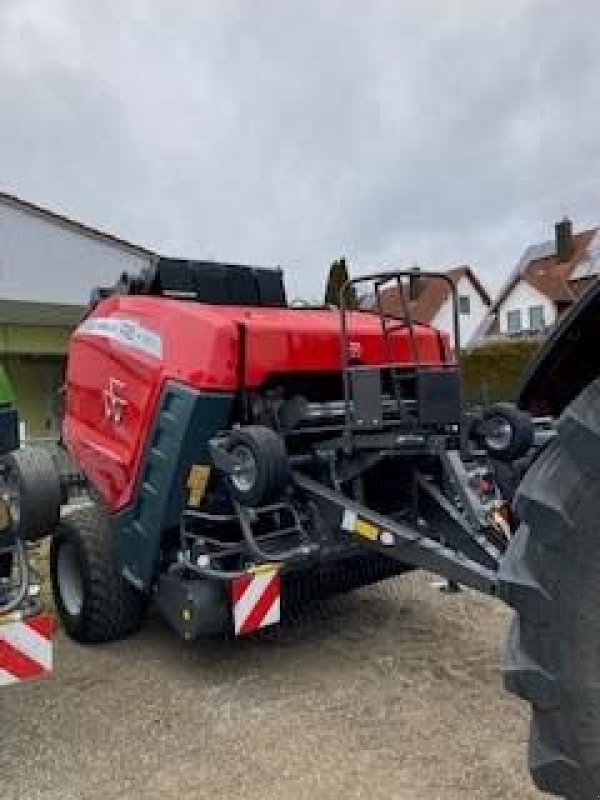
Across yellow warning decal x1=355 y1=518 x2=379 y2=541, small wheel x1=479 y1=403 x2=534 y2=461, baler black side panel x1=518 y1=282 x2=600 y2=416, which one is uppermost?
baler black side panel x1=518 y1=282 x2=600 y2=416

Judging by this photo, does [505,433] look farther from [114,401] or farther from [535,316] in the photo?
[535,316]

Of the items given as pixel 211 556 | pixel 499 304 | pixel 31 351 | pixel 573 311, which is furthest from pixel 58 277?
pixel 499 304

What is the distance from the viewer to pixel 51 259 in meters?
20.5

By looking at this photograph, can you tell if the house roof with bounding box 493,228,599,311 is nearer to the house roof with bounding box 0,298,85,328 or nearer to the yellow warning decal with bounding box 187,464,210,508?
the house roof with bounding box 0,298,85,328

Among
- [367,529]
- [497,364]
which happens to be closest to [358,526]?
[367,529]

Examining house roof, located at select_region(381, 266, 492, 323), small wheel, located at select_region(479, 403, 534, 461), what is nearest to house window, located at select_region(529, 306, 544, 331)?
house roof, located at select_region(381, 266, 492, 323)

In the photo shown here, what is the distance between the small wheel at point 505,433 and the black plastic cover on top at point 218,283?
1.61 metres

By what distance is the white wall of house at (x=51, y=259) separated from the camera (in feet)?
65.5

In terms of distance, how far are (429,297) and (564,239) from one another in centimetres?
1575

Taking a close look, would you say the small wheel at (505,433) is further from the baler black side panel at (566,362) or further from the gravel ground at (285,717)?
the baler black side panel at (566,362)

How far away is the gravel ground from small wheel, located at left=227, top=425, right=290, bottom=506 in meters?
1.01

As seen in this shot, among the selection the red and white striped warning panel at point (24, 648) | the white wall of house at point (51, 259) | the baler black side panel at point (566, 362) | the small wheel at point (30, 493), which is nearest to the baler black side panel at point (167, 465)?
the small wheel at point (30, 493)

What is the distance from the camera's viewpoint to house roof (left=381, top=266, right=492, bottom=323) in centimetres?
558

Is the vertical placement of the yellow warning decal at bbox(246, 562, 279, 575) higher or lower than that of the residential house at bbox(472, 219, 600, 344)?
lower
